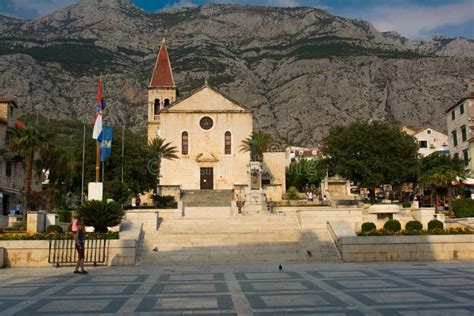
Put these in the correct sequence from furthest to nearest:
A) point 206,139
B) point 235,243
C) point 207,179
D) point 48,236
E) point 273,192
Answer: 1. point 206,139
2. point 207,179
3. point 273,192
4. point 235,243
5. point 48,236

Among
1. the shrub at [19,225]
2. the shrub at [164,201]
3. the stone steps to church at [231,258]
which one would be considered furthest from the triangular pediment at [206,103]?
the stone steps to church at [231,258]

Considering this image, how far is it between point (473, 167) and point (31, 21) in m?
167

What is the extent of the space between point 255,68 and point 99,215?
12121cm

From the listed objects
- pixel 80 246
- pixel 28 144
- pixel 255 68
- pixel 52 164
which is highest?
pixel 255 68

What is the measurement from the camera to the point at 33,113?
334 ft

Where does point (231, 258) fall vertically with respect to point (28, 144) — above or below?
below

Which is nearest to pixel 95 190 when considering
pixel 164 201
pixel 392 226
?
pixel 392 226

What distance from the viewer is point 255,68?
450ft

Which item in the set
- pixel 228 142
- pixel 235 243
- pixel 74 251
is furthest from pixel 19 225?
pixel 228 142

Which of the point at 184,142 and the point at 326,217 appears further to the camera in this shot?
the point at 184,142

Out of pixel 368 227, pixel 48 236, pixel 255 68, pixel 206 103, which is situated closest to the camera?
pixel 48 236

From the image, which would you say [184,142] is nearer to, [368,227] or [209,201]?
[209,201]

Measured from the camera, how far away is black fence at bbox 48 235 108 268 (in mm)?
17141

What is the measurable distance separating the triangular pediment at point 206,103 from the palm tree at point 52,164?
17210 millimetres
